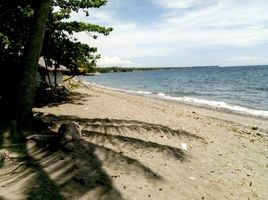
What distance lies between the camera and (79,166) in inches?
251

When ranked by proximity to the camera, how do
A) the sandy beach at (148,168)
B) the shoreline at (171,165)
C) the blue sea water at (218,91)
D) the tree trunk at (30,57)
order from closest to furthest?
the sandy beach at (148,168)
the shoreline at (171,165)
the tree trunk at (30,57)
the blue sea water at (218,91)

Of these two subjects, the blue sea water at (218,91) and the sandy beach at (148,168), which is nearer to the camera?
the sandy beach at (148,168)

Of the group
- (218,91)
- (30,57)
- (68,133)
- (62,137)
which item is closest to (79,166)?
(62,137)

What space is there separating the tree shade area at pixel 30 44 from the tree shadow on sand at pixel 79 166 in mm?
1950

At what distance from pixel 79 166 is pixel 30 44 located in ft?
13.6

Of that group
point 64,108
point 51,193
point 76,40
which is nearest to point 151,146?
point 51,193

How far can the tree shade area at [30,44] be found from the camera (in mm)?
8938

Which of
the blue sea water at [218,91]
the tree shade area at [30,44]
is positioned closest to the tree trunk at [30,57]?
the tree shade area at [30,44]

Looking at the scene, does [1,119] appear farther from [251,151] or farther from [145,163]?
[251,151]

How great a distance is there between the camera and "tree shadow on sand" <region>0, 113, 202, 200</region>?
5.38m

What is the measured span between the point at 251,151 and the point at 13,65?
10.9m

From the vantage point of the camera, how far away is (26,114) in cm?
893

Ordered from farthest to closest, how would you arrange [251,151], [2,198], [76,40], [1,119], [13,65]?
1. [76,40]
2. [13,65]
3. [251,151]
4. [1,119]
5. [2,198]

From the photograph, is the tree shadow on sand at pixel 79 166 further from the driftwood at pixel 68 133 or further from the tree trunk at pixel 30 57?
the tree trunk at pixel 30 57
